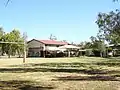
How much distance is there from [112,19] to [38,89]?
3493 cm

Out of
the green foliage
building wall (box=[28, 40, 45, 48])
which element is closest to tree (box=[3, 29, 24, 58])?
the green foliage

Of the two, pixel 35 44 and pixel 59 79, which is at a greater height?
pixel 35 44

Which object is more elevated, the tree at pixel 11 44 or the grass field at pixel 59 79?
the tree at pixel 11 44

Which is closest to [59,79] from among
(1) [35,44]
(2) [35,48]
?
(2) [35,48]

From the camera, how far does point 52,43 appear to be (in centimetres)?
9794

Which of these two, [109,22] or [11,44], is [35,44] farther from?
[109,22]

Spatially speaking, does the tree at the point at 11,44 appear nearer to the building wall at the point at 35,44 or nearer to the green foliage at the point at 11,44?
the green foliage at the point at 11,44

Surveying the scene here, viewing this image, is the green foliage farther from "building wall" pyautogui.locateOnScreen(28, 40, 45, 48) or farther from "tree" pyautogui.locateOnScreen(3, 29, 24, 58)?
"building wall" pyautogui.locateOnScreen(28, 40, 45, 48)

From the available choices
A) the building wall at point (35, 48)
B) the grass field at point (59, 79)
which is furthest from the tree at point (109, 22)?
the building wall at point (35, 48)

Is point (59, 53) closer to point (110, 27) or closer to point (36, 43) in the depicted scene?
point (36, 43)

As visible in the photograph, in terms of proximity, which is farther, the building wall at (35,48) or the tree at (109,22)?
the building wall at (35,48)

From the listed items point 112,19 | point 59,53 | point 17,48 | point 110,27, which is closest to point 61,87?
point 112,19

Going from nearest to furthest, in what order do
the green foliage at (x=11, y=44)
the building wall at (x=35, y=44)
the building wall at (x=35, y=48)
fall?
the green foliage at (x=11, y=44) → the building wall at (x=35, y=48) → the building wall at (x=35, y=44)

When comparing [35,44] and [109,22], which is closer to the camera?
[109,22]
